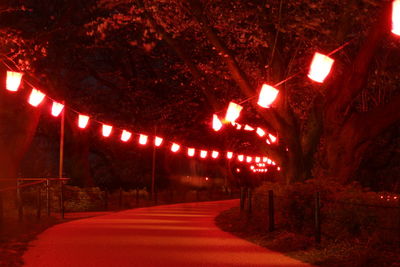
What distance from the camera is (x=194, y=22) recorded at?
22734 millimetres

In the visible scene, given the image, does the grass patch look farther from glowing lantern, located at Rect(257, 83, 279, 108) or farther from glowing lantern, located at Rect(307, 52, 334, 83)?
glowing lantern, located at Rect(307, 52, 334, 83)

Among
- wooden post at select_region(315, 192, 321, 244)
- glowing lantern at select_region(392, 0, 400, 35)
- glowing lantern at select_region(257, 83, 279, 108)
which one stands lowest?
wooden post at select_region(315, 192, 321, 244)

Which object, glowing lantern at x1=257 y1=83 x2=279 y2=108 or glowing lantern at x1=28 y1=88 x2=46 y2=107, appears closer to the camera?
glowing lantern at x1=257 y1=83 x2=279 y2=108

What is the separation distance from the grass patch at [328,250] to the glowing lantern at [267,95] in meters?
3.71

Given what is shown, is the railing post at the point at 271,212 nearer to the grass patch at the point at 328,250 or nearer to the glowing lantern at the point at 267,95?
the grass patch at the point at 328,250

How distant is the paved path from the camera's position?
1295 cm

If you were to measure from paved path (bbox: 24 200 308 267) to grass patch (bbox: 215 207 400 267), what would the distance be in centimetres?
46

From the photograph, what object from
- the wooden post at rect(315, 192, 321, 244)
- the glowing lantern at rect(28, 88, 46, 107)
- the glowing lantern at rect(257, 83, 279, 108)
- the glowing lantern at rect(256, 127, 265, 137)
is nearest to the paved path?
the wooden post at rect(315, 192, 321, 244)

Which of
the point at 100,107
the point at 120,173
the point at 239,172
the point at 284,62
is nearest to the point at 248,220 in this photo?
the point at 284,62

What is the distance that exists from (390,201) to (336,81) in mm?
5873

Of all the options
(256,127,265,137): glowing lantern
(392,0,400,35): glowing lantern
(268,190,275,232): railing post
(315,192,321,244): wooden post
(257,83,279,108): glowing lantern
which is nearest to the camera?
(392,0,400,35): glowing lantern

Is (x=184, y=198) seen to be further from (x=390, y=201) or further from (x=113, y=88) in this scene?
(x=390, y=201)

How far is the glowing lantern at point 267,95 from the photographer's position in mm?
19844

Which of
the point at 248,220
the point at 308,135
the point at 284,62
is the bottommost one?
the point at 248,220
